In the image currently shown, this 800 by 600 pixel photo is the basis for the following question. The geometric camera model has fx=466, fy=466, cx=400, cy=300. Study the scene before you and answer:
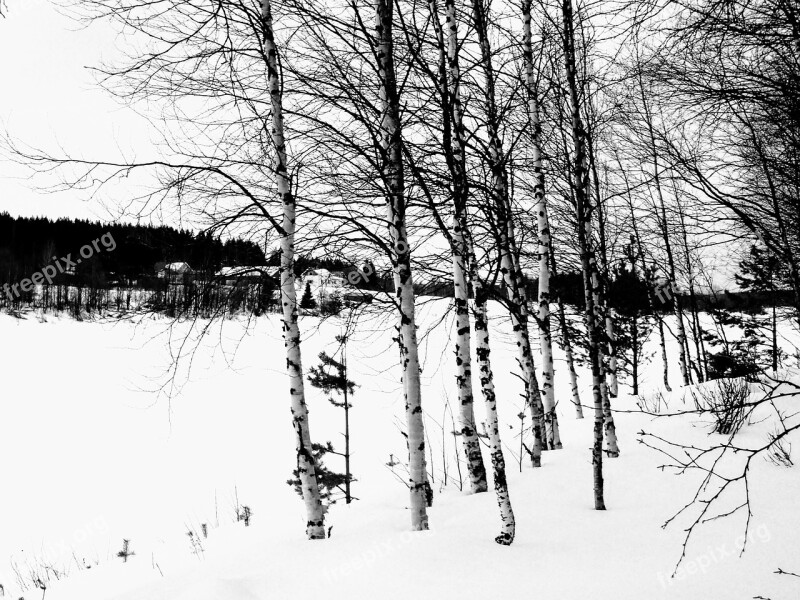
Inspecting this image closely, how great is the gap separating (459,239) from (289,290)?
1.98 metres

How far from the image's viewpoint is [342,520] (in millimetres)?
5781

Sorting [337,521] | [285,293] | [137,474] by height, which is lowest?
[137,474]

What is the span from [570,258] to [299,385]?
8.03 m

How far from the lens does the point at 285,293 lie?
17.2 feet

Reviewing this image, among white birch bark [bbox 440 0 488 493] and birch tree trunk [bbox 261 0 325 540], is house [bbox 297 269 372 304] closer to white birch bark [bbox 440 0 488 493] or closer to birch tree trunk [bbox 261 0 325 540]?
birch tree trunk [bbox 261 0 325 540]

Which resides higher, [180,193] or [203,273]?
[180,193]

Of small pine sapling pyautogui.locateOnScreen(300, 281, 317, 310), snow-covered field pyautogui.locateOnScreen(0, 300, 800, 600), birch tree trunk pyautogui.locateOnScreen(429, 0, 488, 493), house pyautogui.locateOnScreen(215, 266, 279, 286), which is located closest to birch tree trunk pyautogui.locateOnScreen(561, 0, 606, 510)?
snow-covered field pyautogui.locateOnScreen(0, 300, 800, 600)

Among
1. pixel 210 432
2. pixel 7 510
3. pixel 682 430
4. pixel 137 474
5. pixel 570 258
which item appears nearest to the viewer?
pixel 682 430

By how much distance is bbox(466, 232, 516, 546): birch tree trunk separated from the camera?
409 cm

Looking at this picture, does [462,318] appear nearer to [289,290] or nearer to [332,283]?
[332,283]

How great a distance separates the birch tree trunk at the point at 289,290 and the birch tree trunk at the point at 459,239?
70.7 inches

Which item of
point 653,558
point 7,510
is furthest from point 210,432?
point 653,558

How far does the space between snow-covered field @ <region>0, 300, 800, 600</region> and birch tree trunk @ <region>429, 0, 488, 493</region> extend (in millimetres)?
719

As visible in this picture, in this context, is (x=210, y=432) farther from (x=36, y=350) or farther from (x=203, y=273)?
(x=203, y=273)
